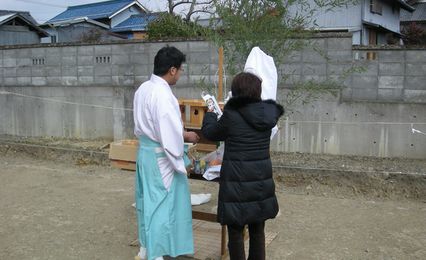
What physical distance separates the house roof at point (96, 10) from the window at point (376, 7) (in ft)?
47.6

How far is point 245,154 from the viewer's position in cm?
337

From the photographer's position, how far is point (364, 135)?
7352mm

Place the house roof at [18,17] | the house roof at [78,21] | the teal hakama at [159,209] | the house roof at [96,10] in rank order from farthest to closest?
the house roof at [96,10] → the house roof at [78,21] → the house roof at [18,17] → the teal hakama at [159,209]

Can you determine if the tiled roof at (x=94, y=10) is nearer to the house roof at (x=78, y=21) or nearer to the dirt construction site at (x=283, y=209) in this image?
the house roof at (x=78, y=21)

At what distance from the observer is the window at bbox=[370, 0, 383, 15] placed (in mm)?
20919

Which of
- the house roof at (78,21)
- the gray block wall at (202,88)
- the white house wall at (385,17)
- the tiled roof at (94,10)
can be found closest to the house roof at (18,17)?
the house roof at (78,21)

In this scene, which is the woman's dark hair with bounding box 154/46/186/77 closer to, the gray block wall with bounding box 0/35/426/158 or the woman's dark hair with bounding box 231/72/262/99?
the woman's dark hair with bounding box 231/72/262/99

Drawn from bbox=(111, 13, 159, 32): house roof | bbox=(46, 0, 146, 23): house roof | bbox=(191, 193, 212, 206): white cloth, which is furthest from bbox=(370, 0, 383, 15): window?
bbox=(191, 193, 212, 206): white cloth

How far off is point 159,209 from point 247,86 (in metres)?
1.23

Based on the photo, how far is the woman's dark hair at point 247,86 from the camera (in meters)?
3.34

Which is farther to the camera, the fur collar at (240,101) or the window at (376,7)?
the window at (376,7)

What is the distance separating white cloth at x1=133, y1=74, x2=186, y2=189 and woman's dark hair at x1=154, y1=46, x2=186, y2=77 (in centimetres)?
7

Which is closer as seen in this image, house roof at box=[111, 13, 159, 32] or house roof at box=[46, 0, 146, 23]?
house roof at box=[111, 13, 159, 32]

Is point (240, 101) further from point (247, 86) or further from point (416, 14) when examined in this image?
point (416, 14)
